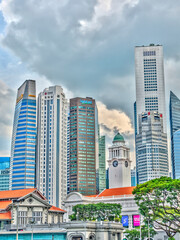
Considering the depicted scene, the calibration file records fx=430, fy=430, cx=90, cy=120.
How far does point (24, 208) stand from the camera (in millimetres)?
116188

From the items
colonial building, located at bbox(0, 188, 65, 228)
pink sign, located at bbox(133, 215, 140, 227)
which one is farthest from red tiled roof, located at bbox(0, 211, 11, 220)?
pink sign, located at bbox(133, 215, 140, 227)

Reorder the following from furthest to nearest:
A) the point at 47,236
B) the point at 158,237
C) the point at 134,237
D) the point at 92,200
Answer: the point at 92,200
the point at 158,237
the point at 134,237
the point at 47,236

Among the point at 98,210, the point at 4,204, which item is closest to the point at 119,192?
the point at 98,210

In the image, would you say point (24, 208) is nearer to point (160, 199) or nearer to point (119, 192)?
point (160, 199)

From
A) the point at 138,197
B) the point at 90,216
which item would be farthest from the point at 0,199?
the point at 138,197

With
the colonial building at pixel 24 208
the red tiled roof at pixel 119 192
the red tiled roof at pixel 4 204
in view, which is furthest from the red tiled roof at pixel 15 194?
the red tiled roof at pixel 119 192

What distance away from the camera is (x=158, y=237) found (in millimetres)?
124812

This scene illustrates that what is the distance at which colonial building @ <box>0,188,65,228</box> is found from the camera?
11269cm

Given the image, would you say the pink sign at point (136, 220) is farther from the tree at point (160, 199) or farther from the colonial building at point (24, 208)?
the tree at point (160, 199)

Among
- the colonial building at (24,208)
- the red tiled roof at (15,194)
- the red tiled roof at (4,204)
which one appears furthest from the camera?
the red tiled roof at (15,194)

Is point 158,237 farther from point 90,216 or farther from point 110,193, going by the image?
point 110,193

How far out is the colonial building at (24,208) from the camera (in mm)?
112688

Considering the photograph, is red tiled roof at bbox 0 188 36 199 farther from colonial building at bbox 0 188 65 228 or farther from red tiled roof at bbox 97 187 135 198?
red tiled roof at bbox 97 187 135 198

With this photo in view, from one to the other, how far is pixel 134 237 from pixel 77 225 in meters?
31.1
